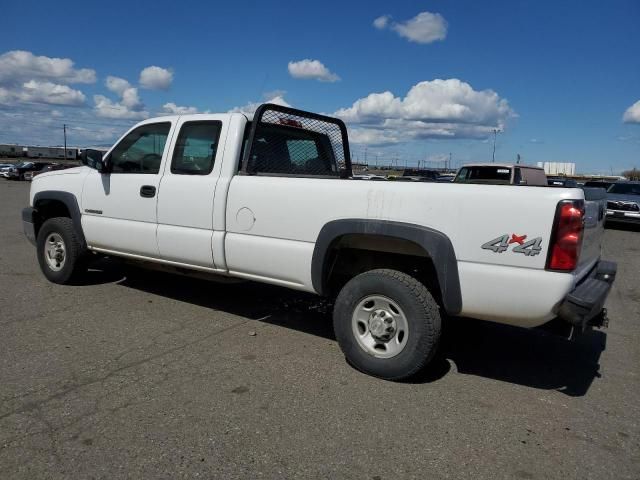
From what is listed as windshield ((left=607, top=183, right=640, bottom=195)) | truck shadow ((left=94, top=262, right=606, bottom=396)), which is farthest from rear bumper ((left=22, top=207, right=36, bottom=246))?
windshield ((left=607, top=183, right=640, bottom=195))

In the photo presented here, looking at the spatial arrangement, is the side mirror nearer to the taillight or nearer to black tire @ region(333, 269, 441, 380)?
black tire @ region(333, 269, 441, 380)

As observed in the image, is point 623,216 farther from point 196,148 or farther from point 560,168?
point 560,168

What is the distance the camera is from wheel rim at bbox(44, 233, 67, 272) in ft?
20.7

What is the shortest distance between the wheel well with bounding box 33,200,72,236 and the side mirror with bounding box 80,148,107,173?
84 centimetres

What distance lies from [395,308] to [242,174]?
186cm

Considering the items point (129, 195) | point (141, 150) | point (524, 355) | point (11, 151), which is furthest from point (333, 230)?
point (11, 151)

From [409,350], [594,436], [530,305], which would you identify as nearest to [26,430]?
[409,350]

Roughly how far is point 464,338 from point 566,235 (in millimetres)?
2169

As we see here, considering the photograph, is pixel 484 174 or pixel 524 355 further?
pixel 484 174

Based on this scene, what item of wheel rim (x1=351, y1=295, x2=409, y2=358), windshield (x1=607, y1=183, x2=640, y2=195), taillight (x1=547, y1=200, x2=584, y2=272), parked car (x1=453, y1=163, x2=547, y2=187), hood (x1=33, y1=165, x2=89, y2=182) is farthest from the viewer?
windshield (x1=607, y1=183, x2=640, y2=195)

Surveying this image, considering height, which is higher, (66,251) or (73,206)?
(73,206)

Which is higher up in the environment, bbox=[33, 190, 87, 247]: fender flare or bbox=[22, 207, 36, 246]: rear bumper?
bbox=[33, 190, 87, 247]: fender flare

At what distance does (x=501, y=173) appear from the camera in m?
15.0

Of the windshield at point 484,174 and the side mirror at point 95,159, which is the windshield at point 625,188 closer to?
the windshield at point 484,174
